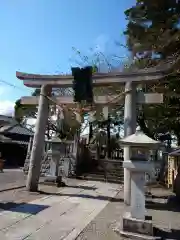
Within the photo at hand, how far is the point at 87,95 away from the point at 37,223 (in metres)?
5.49

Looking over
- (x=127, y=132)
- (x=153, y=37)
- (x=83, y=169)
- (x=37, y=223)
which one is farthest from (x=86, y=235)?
(x=83, y=169)

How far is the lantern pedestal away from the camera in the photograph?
18.3 ft

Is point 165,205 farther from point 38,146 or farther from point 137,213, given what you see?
point 38,146

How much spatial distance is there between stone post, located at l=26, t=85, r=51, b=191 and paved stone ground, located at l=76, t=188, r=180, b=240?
3.33m

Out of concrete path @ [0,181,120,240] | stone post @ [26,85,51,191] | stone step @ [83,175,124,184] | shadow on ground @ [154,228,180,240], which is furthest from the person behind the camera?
stone step @ [83,175,124,184]

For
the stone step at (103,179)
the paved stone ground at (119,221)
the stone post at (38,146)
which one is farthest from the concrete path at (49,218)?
the stone step at (103,179)

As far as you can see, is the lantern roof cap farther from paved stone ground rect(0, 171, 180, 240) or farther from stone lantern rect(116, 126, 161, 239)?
paved stone ground rect(0, 171, 180, 240)

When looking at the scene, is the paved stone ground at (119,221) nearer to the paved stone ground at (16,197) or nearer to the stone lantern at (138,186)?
the stone lantern at (138,186)

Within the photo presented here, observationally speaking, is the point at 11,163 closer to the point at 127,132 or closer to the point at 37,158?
the point at 37,158

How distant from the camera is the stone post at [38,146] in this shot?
10422 mm

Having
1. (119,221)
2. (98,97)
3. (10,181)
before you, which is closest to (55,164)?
(10,181)

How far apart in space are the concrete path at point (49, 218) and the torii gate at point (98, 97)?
1626 mm

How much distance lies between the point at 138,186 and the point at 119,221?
1228 millimetres

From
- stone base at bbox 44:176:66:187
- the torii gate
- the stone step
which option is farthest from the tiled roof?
the torii gate
